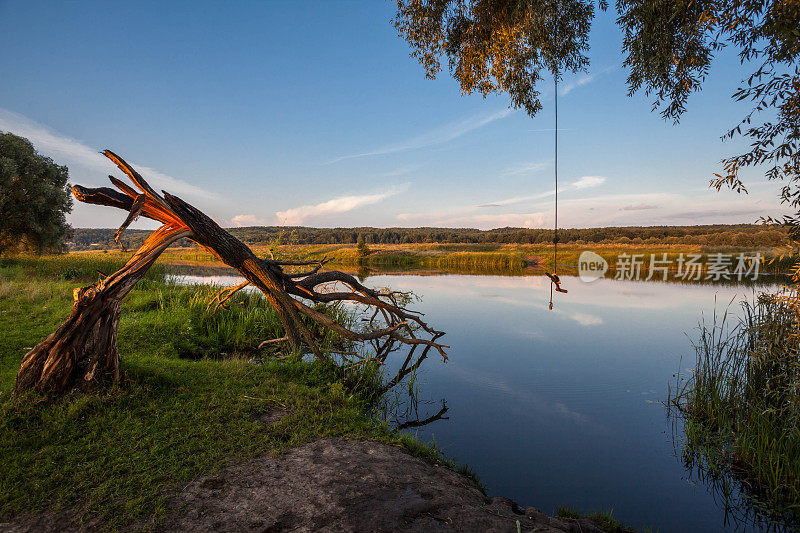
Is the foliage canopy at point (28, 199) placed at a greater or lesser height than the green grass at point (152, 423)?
greater

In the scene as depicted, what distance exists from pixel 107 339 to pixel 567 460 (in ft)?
20.8

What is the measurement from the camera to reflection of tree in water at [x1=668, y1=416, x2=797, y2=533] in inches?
148

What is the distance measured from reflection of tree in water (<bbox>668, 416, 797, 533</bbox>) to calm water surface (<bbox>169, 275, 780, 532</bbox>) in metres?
0.07

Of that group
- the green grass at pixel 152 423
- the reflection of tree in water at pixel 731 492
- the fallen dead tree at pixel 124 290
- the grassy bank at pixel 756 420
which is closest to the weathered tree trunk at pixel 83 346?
the fallen dead tree at pixel 124 290

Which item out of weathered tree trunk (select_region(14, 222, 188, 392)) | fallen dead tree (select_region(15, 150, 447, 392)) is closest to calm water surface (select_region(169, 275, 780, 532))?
fallen dead tree (select_region(15, 150, 447, 392))

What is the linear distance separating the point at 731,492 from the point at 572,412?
2.44m

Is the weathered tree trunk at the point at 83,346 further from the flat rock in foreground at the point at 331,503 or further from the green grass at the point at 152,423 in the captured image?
the flat rock in foreground at the point at 331,503

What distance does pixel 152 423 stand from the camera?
394cm

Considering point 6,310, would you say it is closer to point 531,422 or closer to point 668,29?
point 531,422

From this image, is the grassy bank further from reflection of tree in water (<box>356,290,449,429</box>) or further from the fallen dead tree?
the fallen dead tree

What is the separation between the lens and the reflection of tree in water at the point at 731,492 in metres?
3.76

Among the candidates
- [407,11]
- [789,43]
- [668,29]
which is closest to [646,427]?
[789,43]

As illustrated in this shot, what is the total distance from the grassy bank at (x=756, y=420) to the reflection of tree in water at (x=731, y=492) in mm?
11

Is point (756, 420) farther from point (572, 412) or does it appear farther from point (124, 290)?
point (124, 290)
